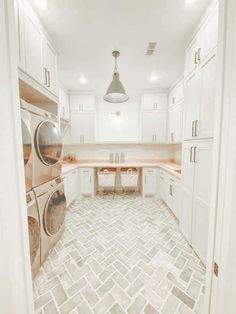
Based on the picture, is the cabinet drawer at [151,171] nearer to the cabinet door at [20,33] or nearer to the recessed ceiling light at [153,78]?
the recessed ceiling light at [153,78]

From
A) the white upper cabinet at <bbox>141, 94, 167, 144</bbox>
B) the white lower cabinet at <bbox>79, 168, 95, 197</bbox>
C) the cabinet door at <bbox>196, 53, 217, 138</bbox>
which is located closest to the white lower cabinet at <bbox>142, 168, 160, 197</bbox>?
the white upper cabinet at <bbox>141, 94, 167, 144</bbox>

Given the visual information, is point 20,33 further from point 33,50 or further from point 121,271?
point 121,271

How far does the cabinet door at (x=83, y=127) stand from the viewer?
3895 mm

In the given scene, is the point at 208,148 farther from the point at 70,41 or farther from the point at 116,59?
the point at 70,41

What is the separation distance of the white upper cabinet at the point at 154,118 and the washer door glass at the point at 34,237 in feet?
10.2

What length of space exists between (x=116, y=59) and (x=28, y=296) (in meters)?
2.77

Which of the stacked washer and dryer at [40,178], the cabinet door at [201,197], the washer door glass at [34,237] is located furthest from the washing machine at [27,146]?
the cabinet door at [201,197]

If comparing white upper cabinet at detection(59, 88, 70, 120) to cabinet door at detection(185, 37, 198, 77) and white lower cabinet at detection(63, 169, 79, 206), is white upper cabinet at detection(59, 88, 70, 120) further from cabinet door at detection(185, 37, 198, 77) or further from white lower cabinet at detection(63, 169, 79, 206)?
cabinet door at detection(185, 37, 198, 77)

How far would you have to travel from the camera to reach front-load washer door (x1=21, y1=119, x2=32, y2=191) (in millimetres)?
1190

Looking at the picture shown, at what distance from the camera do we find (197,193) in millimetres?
1750

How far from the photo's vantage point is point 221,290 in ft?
1.79

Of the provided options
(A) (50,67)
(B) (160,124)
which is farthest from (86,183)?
(A) (50,67)

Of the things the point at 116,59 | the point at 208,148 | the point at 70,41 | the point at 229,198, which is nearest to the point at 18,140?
the point at 229,198

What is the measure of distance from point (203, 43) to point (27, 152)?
2.12 metres
